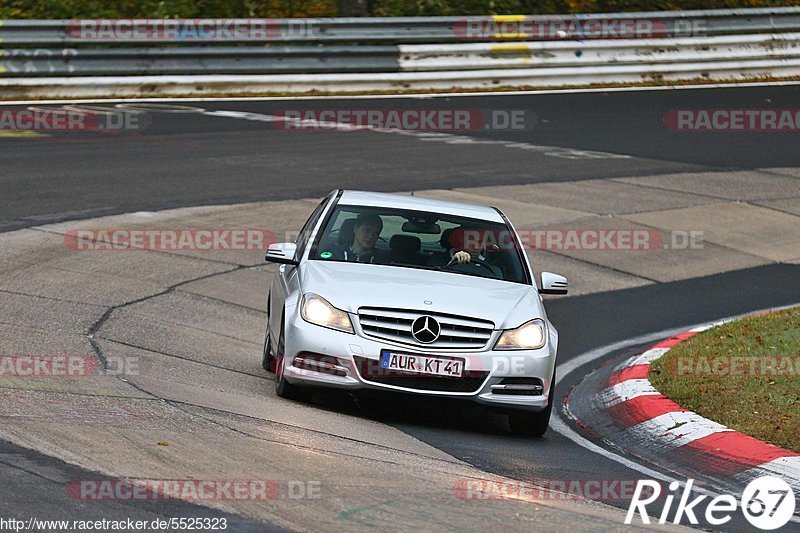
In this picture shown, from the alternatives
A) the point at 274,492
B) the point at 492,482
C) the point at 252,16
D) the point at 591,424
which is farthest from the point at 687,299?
the point at 252,16

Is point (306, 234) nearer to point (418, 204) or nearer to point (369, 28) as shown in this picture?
point (418, 204)

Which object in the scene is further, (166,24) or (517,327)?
(166,24)

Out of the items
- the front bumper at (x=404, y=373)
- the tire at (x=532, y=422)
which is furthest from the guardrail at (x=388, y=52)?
the tire at (x=532, y=422)

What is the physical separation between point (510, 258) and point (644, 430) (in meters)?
1.69

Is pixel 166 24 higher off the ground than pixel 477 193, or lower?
higher

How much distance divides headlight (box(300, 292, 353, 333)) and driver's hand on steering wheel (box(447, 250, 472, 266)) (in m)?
1.25

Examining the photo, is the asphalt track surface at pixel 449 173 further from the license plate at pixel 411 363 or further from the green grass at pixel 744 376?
the green grass at pixel 744 376

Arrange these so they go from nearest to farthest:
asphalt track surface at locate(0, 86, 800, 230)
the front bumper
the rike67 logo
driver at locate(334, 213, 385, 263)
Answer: the rike67 logo
the front bumper
driver at locate(334, 213, 385, 263)
asphalt track surface at locate(0, 86, 800, 230)

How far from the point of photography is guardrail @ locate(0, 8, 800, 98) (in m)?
22.6

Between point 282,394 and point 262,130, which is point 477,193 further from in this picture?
point 282,394

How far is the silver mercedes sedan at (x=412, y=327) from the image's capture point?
27.7 ft

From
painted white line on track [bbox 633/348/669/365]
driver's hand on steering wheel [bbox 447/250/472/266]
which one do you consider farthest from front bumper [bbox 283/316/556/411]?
painted white line on track [bbox 633/348/669/365]

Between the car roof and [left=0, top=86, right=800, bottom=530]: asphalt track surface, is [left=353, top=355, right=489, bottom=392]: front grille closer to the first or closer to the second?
[left=0, top=86, right=800, bottom=530]: asphalt track surface

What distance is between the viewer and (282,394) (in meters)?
8.90
